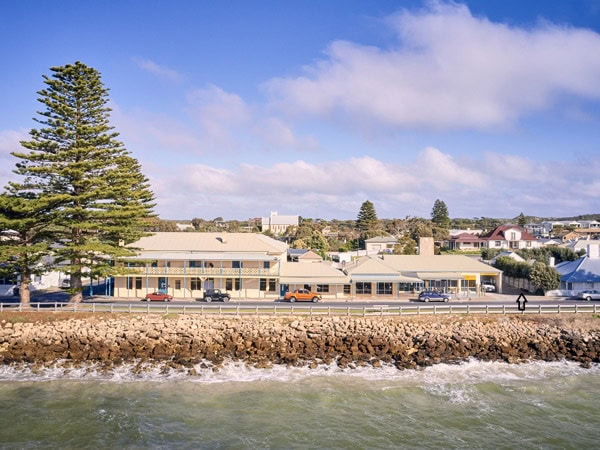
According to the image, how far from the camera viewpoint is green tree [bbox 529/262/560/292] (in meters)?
40.4

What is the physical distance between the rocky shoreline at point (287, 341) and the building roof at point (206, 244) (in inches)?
553

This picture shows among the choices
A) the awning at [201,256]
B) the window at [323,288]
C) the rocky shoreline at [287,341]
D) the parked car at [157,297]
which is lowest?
the rocky shoreline at [287,341]

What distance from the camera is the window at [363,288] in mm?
40469

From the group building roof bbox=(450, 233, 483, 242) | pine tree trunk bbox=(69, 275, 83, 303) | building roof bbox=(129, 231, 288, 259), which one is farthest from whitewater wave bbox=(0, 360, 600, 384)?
building roof bbox=(450, 233, 483, 242)

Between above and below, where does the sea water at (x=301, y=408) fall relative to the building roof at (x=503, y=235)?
below

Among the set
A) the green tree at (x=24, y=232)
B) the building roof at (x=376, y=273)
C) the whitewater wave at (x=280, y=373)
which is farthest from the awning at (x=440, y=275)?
the green tree at (x=24, y=232)

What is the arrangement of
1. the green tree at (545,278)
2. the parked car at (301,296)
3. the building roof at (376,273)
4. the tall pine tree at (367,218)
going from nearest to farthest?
the parked car at (301,296) → the building roof at (376,273) → the green tree at (545,278) → the tall pine tree at (367,218)

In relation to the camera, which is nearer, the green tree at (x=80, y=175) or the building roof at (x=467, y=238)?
the green tree at (x=80, y=175)

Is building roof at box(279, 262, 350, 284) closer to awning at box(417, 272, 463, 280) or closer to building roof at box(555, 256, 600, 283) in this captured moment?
awning at box(417, 272, 463, 280)

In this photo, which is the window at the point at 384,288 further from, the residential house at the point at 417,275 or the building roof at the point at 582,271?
the building roof at the point at 582,271

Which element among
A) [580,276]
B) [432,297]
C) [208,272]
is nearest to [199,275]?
[208,272]

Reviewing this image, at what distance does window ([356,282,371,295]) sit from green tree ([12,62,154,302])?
19.4m

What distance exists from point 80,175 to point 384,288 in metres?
26.4

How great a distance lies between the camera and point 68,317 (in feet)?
94.5
